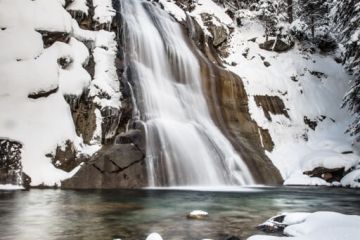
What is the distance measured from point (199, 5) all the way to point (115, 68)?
9.84 meters

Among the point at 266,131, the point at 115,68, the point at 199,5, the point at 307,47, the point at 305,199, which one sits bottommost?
the point at 305,199

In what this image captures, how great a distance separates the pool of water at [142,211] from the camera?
6.70 m

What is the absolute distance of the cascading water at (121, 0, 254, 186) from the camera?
14445 mm

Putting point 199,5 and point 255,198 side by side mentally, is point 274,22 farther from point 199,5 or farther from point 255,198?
point 255,198

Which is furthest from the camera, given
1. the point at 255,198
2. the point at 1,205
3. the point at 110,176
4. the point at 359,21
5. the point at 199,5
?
the point at 199,5

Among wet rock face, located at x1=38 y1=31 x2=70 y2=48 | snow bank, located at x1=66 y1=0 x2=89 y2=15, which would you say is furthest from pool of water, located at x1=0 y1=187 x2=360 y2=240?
snow bank, located at x1=66 y1=0 x2=89 y2=15

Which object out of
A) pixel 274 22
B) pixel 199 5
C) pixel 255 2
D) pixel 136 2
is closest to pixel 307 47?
pixel 274 22

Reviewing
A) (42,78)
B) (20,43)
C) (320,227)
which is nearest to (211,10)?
(20,43)

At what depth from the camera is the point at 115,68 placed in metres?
16.3

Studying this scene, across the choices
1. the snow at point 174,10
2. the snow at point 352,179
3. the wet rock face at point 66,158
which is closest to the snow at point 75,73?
the wet rock face at point 66,158

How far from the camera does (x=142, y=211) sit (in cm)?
879

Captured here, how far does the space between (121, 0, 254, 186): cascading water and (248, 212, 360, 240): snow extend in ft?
25.2

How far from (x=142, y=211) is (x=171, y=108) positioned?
27.5ft

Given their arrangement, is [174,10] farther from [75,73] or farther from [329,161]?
[329,161]
